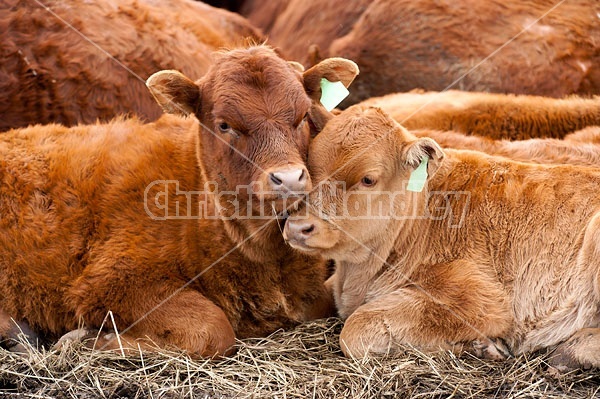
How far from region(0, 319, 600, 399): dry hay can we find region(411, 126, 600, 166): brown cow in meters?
1.34

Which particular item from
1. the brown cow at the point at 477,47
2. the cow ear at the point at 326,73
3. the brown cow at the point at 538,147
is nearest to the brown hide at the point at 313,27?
the brown cow at the point at 477,47

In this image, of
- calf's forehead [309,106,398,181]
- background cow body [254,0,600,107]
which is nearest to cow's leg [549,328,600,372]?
calf's forehead [309,106,398,181]

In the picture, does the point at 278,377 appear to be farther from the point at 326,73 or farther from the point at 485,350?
the point at 326,73

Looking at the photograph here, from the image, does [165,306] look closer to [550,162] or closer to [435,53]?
[550,162]

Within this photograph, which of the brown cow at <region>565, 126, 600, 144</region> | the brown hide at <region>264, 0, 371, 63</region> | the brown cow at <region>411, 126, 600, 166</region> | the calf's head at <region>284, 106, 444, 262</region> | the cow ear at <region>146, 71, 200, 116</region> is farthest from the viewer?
the brown hide at <region>264, 0, 371, 63</region>

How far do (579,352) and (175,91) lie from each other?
2.49 m

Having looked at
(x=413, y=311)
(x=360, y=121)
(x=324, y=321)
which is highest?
(x=360, y=121)

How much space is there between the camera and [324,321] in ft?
16.5

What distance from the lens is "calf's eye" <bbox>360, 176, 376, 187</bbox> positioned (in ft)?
14.7

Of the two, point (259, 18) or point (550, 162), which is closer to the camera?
point (550, 162)

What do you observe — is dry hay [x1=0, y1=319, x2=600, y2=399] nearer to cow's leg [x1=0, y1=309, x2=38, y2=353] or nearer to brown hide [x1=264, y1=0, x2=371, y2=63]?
cow's leg [x1=0, y1=309, x2=38, y2=353]

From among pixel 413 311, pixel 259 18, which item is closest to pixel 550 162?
pixel 413 311

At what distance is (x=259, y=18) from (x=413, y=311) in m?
4.52

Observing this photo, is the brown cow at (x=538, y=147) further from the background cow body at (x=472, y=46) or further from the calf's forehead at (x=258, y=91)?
the background cow body at (x=472, y=46)
